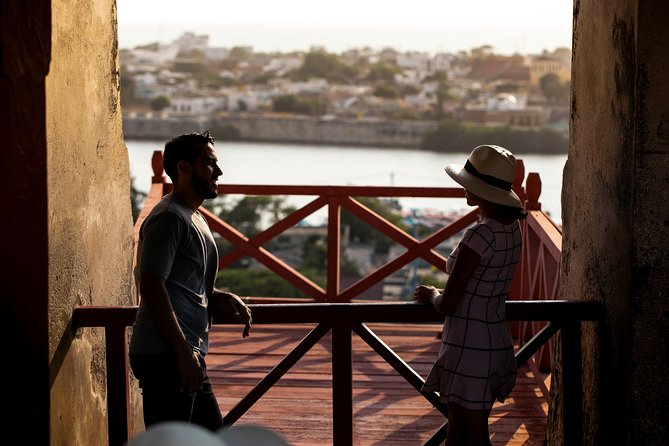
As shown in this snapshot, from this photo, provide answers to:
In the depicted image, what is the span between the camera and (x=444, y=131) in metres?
43.6

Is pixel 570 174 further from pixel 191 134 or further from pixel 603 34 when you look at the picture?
pixel 191 134

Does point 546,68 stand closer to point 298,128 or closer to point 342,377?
point 298,128

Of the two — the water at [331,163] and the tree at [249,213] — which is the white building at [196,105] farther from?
the tree at [249,213]

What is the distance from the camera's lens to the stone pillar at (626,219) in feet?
10.7

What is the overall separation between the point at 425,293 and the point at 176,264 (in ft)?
2.75

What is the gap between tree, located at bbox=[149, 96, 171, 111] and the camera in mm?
46781

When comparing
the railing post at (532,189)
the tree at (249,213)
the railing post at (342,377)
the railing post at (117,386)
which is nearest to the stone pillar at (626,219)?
the railing post at (342,377)

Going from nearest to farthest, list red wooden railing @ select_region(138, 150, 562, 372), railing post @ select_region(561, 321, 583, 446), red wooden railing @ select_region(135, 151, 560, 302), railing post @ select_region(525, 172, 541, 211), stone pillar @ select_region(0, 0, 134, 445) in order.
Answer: stone pillar @ select_region(0, 0, 134, 445)
railing post @ select_region(561, 321, 583, 446)
railing post @ select_region(525, 172, 541, 211)
red wooden railing @ select_region(138, 150, 562, 372)
red wooden railing @ select_region(135, 151, 560, 302)

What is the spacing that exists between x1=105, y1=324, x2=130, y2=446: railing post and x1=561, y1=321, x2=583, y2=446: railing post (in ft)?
4.68

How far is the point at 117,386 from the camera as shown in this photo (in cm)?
346

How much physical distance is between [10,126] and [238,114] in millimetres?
43632

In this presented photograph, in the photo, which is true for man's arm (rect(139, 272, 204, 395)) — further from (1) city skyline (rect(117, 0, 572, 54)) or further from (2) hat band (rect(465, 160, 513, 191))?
(1) city skyline (rect(117, 0, 572, 54))

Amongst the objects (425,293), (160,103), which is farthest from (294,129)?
(425,293)

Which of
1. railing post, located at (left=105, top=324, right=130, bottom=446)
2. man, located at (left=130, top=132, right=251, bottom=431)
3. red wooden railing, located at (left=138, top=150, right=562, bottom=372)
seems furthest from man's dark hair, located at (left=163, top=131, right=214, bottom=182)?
red wooden railing, located at (left=138, top=150, right=562, bottom=372)
